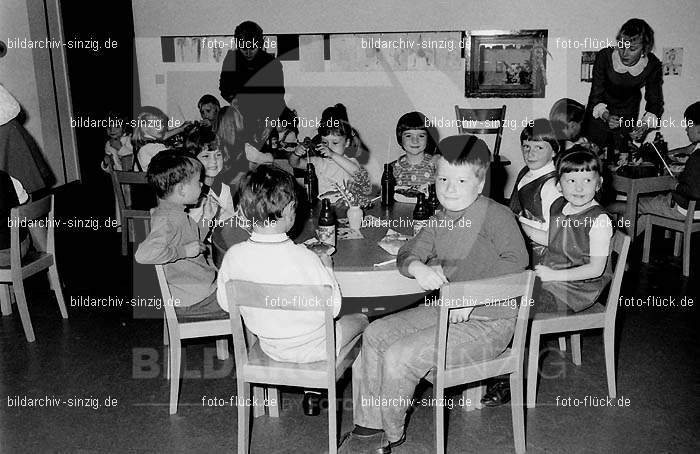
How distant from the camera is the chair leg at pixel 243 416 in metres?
2.26

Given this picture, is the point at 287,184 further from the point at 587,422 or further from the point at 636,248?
the point at 636,248

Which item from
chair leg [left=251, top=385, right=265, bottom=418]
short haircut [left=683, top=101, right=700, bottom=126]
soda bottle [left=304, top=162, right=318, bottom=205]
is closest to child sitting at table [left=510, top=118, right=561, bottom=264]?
soda bottle [left=304, top=162, right=318, bottom=205]

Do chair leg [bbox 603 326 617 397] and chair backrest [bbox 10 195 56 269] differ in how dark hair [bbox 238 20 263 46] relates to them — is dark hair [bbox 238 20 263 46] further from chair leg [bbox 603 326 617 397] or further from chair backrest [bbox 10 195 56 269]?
chair leg [bbox 603 326 617 397]

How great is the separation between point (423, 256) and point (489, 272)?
0.81ft

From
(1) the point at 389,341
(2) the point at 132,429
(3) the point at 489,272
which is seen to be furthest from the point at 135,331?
(3) the point at 489,272

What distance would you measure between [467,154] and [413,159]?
1.46 m

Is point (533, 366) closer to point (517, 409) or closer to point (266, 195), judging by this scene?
point (517, 409)

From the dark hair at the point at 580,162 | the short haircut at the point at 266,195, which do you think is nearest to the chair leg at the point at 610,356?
the dark hair at the point at 580,162

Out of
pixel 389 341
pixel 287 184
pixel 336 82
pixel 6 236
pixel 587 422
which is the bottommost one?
pixel 587 422

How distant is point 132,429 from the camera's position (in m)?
2.62

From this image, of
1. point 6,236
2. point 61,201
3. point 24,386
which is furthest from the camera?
point 61,201

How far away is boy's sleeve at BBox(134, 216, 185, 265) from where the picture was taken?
8.34ft

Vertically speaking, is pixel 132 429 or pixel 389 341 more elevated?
pixel 389 341

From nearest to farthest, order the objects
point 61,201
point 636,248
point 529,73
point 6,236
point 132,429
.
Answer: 1. point 132,429
2. point 6,236
3. point 636,248
4. point 61,201
5. point 529,73
